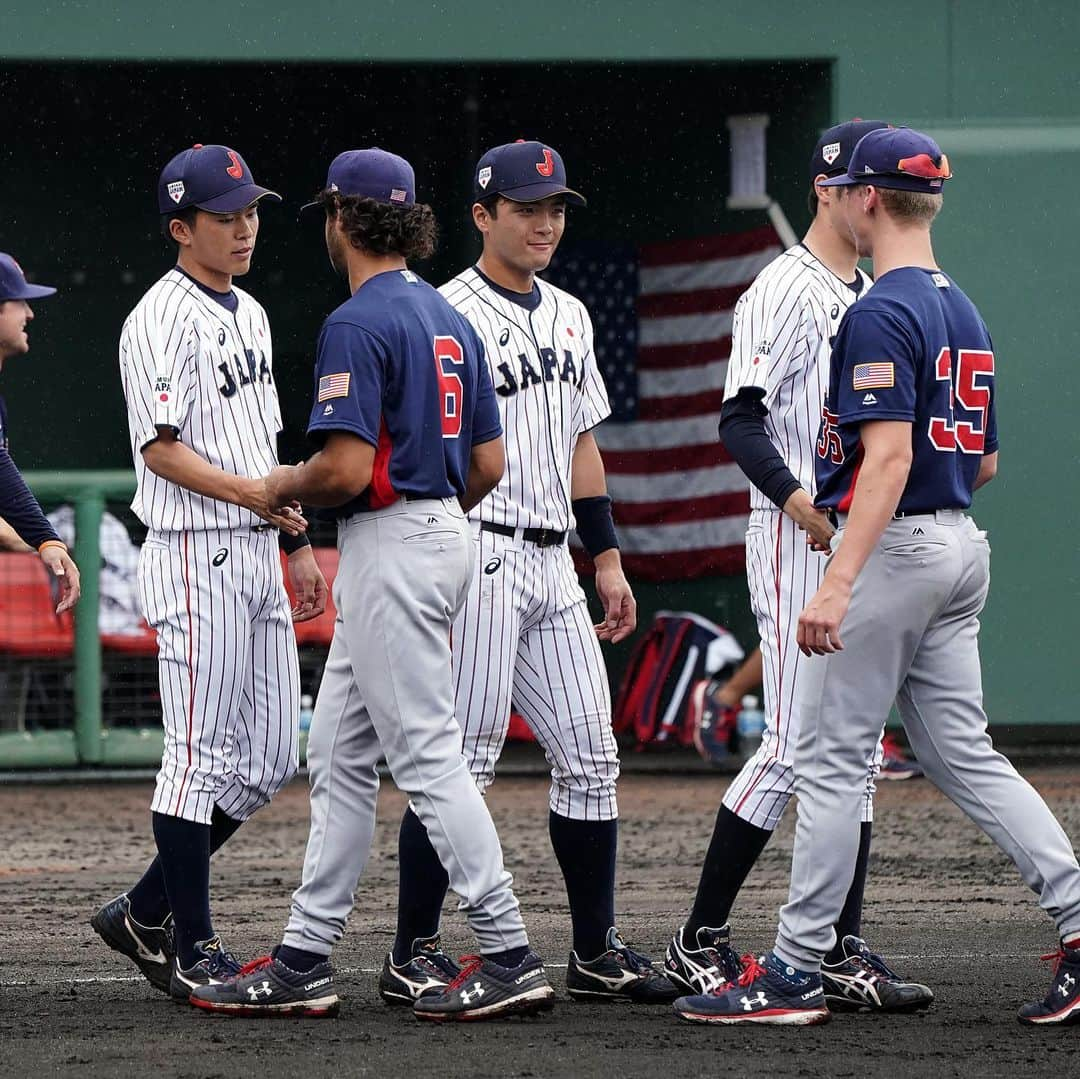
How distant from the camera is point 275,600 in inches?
195

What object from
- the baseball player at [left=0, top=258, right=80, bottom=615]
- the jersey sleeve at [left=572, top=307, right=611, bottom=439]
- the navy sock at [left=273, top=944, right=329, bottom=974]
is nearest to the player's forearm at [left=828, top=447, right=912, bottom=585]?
the jersey sleeve at [left=572, top=307, right=611, bottom=439]

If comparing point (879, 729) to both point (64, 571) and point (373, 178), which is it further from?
point (64, 571)

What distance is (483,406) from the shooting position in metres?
4.58

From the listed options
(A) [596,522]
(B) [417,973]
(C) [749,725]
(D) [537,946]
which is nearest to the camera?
(B) [417,973]

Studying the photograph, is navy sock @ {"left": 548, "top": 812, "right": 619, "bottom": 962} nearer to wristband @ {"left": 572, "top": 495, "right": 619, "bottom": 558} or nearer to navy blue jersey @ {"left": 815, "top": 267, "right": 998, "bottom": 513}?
wristband @ {"left": 572, "top": 495, "right": 619, "bottom": 558}

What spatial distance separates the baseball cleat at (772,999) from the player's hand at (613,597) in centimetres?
100

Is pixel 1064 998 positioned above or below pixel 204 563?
below

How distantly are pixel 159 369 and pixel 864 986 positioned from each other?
2128mm

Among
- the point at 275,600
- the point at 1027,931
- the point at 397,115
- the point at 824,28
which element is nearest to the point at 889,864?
the point at 1027,931

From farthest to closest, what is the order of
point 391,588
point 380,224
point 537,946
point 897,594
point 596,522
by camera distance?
1. point 537,946
2. point 596,522
3. point 380,224
4. point 391,588
5. point 897,594

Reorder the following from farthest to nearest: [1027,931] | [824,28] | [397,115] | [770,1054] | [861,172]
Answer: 1. [397,115]
2. [824,28]
3. [1027,931]
4. [861,172]
5. [770,1054]

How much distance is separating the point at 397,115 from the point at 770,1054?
9.19m

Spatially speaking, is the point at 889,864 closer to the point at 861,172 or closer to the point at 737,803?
the point at 737,803

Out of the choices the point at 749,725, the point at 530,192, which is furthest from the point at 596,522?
the point at 749,725
